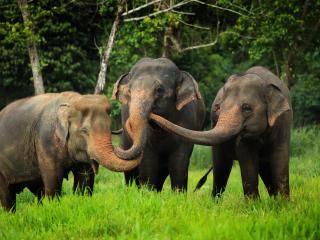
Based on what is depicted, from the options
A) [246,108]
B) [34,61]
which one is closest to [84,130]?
[246,108]

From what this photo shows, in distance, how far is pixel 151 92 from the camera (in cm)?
834

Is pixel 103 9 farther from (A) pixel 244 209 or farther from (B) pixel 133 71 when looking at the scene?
(A) pixel 244 209

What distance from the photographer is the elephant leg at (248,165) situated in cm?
825

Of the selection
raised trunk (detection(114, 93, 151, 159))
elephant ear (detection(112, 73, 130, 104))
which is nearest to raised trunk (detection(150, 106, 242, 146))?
raised trunk (detection(114, 93, 151, 159))

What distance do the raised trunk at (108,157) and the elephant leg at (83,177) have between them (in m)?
0.65

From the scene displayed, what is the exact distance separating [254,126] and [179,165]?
5.25ft

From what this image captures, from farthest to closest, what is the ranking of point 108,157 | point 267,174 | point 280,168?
1. point 267,174
2. point 280,168
3. point 108,157

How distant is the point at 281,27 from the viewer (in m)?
20.2

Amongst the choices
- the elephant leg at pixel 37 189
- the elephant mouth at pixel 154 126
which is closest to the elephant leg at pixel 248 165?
the elephant mouth at pixel 154 126

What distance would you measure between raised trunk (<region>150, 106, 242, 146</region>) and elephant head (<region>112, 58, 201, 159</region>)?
29 cm

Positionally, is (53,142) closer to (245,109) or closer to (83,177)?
(83,177)

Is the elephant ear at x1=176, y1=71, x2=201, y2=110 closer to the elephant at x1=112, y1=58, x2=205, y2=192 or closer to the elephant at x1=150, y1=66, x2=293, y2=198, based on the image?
the elephant at x1=112, y1=58, x2=205, y2=192

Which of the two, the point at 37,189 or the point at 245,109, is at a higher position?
the point at 245,109

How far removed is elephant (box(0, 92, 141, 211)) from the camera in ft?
23.6
